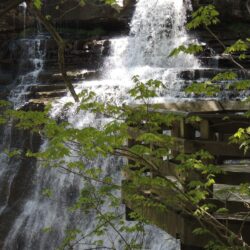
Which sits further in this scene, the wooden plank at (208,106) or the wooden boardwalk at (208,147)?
the wooden plank at (208,106)

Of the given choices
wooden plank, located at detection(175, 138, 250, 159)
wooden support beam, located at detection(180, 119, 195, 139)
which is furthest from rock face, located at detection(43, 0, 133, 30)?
wooden plank, located at detection(175, 138, 250, 159)

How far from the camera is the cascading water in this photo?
12.3m

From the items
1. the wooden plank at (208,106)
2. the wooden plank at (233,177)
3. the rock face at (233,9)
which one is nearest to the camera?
the wooden plank at (233,177)

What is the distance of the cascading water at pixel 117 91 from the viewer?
12.3 meters

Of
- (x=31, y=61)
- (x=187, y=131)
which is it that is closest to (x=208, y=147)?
(x=187, y=131)

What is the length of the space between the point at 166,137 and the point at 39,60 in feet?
59.2

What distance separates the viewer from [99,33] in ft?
76.8

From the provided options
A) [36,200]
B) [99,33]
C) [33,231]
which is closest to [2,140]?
[36,200]

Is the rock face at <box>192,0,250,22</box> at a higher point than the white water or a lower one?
higher

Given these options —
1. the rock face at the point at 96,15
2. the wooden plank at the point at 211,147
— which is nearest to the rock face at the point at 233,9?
the rock face at the point at 96,15

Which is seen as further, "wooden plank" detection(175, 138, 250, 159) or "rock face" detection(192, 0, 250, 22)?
"rock face" detection(192, 0, 250, 22)

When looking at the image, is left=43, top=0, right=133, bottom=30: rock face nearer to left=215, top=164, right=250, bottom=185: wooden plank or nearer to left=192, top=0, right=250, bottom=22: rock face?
left=192, top=0, right=250, bottom=22: rock face

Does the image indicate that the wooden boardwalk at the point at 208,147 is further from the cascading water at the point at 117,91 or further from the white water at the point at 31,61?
→ the white water at the point at 31,61

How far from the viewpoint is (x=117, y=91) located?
55.2 feet
